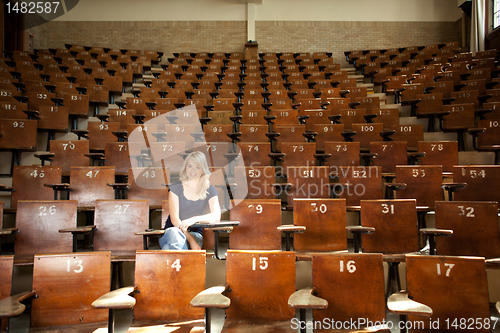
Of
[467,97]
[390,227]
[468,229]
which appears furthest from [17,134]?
[467,97]

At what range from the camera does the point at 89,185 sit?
1.91 meters

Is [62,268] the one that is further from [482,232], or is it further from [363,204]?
[482,232]

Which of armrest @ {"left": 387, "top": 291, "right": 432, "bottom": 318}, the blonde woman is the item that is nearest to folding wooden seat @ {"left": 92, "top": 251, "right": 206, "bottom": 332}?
the blonde woman

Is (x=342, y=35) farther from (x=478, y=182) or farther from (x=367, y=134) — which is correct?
(x=478, y=182)

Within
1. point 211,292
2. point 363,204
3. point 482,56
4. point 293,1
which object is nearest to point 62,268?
point 211,292

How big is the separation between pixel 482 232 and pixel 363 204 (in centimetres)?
52

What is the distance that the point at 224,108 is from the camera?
3.45 m

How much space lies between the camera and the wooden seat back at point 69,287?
118 cm

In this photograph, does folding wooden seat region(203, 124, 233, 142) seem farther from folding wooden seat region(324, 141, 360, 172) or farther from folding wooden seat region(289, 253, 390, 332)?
folding wooden seat region(289, 253, 390, 332)

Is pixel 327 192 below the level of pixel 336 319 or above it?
above

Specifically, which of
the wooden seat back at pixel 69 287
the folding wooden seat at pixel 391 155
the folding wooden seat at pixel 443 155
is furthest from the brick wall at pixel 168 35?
the wooden seat back at pixel 69 287

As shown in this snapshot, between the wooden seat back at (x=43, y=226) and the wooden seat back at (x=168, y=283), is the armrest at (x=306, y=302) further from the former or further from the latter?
the wooden seat back at (x=43, y=226)

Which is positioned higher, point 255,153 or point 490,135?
point 490,135

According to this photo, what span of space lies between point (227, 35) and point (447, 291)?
238 inches
